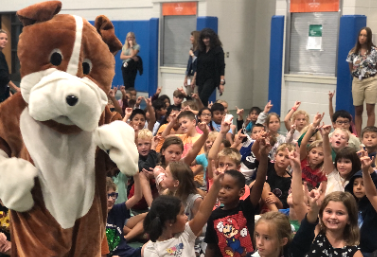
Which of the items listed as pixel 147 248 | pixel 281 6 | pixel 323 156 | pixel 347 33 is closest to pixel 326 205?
pixel 147 248

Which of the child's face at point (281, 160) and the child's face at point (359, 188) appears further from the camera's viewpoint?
the child's face at point (281, 160)

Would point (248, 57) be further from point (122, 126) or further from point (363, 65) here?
point (122, 126)

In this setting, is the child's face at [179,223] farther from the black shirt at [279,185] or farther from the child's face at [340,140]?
the child's face at [340,140]

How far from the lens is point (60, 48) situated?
241 centimetres

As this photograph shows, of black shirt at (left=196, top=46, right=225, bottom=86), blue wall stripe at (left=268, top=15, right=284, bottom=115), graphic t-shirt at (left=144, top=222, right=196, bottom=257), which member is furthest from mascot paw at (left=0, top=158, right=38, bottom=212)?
blue wall stripe at (left=268, top=15, right=284, bottom=115)

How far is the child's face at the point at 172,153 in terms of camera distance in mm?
4527

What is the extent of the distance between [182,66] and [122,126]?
921 centimetres

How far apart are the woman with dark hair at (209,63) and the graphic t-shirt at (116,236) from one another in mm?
4806

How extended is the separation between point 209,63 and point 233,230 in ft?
17.6

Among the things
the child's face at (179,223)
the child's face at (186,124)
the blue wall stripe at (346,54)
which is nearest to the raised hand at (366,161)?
the child's face at (179,223)

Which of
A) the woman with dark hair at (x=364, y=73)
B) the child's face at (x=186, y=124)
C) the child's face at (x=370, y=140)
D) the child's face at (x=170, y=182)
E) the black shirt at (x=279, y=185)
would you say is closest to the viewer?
the child's face at (x=170, y=182)

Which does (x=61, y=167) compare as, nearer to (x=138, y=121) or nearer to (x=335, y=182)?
(x=335, y=182)

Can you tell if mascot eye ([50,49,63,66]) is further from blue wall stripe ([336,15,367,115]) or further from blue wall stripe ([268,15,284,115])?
blue wall stripe ([268,15,284,115])

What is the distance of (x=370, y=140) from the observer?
5043 millimetres
